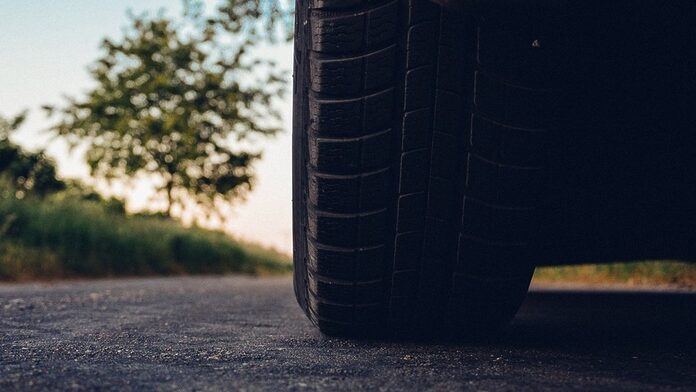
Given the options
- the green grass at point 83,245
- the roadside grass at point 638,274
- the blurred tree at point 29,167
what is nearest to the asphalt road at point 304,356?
the roadside grass at point 638,274

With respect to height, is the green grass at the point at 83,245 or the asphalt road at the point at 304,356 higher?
the asphalt road at the point at 304,356

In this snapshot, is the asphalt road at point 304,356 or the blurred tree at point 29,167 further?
the blurred tree at point 29,167

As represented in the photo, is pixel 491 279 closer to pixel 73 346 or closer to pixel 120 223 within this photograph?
pixel 73 346

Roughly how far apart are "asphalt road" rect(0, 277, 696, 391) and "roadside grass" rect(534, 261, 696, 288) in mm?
3473

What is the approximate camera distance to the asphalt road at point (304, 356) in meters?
1.00

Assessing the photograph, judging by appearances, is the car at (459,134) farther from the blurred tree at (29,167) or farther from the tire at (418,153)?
the blurred tree at (29,167)

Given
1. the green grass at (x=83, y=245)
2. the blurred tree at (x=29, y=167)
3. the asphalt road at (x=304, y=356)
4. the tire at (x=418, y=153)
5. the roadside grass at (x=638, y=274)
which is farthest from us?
the blurred tree at (x=29, y=167)

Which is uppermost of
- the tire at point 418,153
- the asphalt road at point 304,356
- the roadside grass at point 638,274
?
the tire at point 418,153

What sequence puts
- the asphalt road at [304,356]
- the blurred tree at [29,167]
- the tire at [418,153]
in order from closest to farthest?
the asphalt road at [304,356] < the tire at [418,153] < the blurred tree at [29,167]

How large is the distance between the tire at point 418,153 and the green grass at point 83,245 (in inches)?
187

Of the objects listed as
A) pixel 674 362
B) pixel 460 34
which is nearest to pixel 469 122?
pixel 460 34

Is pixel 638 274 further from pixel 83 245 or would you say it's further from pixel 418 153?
pixel 83 245

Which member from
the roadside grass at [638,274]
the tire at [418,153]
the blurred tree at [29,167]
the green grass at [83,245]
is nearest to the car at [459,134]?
the tire at [418,153]

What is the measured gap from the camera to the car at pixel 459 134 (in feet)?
3.81
